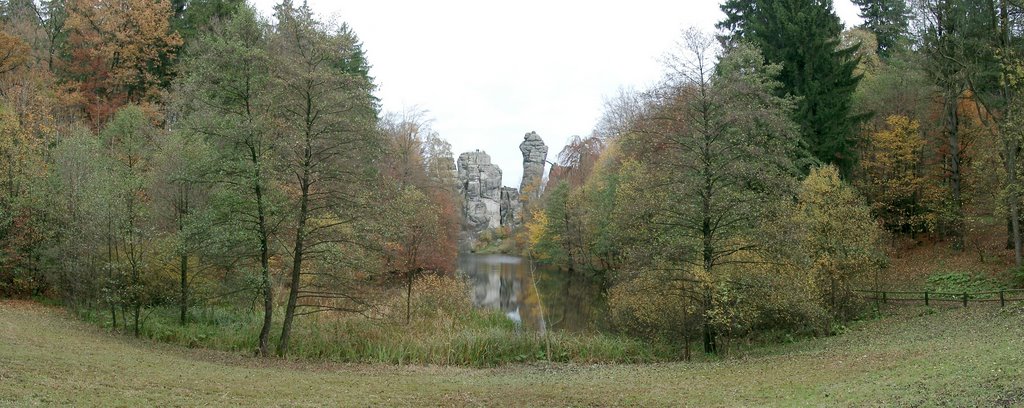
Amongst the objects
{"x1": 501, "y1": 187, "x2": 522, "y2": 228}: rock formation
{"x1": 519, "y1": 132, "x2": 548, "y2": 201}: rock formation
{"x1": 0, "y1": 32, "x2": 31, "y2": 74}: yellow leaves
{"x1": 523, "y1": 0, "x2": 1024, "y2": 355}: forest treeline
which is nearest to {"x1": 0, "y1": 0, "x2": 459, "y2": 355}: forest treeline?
{"x1": 0, "y1": 32, "x2": 31, "y2": 74}: yellow leaves

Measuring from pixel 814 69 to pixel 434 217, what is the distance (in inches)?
782

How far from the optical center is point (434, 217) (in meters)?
30.8

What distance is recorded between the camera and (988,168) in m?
27.4

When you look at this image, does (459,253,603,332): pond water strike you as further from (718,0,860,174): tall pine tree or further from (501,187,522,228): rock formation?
(501,187,522,228): rock formation

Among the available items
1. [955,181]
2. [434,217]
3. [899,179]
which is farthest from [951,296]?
[434,217]

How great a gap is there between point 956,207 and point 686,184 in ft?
63.6

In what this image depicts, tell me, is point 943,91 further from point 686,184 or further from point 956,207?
point 686,184

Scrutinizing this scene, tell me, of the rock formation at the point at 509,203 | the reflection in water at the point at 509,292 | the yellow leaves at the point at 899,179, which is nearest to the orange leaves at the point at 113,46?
the reflection in water at the point at 509,292

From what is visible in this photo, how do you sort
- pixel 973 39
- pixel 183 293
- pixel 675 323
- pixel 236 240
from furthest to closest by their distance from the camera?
1. pixel 973 39
2. pixel 183 293
3. pixel 675 323
4. pixel 236 240

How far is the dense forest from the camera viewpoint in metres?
18.2

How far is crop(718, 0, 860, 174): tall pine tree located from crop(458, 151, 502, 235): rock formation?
71.3 metres

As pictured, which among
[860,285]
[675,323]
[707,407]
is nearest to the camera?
[707,407]

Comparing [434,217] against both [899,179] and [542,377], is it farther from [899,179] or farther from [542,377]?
[899,179]

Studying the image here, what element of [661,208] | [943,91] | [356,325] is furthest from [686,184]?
[943,91]
